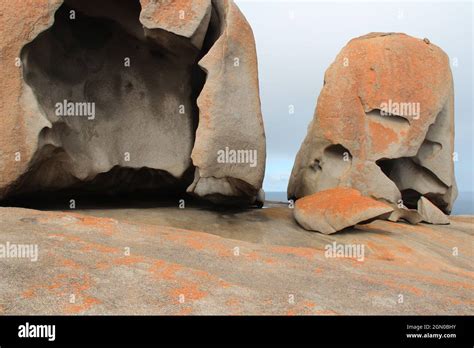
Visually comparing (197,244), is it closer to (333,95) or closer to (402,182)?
(333,95)

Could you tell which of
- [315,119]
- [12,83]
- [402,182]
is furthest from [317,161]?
[12,83]

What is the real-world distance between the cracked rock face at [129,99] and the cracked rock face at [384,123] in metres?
2.69

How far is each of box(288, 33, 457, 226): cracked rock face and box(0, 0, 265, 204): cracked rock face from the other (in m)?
2.69

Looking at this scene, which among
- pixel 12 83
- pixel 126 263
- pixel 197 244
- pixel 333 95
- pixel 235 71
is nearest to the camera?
pixel 126 263

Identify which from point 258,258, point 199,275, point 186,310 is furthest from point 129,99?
point 186,310

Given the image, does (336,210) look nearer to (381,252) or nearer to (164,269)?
(381,252)

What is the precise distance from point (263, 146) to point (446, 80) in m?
5.52

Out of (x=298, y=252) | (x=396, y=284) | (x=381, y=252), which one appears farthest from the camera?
(x=381, y=252)

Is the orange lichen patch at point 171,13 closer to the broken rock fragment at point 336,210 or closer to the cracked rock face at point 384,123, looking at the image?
the broken rock fragment at point 336,210

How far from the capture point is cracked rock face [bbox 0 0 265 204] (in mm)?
6781

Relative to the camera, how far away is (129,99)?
869 centimetres

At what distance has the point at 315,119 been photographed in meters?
10.4

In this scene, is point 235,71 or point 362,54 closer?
point 235,71

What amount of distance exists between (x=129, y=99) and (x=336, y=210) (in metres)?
4.55
